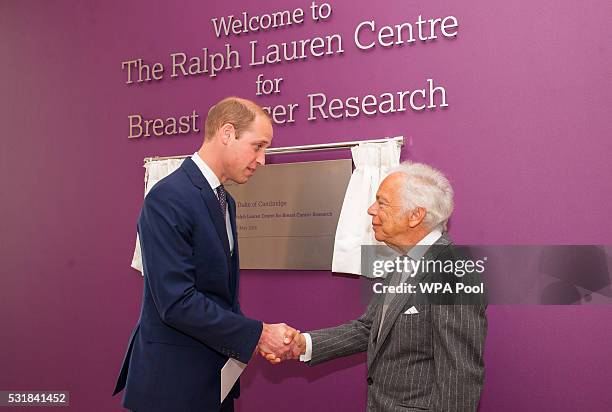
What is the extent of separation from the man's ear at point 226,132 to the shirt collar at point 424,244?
2.25ft

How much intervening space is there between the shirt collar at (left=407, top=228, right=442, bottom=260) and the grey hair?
0.06ft

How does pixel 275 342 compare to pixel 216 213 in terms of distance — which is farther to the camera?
pixel 275 342

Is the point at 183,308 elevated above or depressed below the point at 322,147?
below

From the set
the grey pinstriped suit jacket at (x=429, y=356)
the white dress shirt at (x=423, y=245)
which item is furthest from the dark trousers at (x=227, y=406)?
the white dress shirt at (x=423, y=245)

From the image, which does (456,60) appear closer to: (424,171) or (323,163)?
(323,163)

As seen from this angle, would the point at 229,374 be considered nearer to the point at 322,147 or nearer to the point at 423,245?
the point at 423,245

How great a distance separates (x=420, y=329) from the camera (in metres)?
1.72

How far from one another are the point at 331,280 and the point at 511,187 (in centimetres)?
89

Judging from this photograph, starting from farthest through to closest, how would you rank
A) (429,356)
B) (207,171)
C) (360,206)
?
(360,206) → (207,171) → (429,356)

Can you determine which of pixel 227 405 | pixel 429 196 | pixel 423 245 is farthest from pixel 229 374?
pixel 429 196

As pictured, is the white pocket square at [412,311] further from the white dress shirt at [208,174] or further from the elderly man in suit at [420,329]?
the white dress shirt at [208,174]

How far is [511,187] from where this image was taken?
8.17ft

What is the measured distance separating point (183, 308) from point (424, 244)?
0.73 m

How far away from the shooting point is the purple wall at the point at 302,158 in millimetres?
2408
